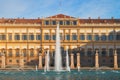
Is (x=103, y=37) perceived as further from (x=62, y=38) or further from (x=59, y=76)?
(x=59, y=76)

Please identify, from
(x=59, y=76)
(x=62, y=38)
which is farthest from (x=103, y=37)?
(x=59, y=76)

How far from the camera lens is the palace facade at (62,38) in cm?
9656

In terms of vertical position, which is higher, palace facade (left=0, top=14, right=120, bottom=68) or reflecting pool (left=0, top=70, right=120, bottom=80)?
palace facade (left=0, top=14, right=120, bottom=68)

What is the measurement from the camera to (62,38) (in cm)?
9750

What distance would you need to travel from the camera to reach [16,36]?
319 feet

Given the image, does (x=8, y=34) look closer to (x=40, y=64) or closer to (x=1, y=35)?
(x=1, y=35)

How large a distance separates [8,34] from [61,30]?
41.6 ft

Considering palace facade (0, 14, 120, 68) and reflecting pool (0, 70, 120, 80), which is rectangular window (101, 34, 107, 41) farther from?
reflecting pool (0, 70, 120, 80)

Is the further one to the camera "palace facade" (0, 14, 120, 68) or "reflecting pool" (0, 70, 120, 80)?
"palace facade" (0, 14, 120, 68)

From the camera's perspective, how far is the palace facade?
317 feet

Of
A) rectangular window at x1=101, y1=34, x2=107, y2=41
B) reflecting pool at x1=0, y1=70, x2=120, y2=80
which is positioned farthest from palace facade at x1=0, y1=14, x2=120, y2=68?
reflecting pool at x1=0, y1=70, x2=120, y2=80

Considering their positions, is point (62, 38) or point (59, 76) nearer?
point (59, 76)

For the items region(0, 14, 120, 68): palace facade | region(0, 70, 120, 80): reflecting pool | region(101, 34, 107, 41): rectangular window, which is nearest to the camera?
region(0, 70, 120, 80): reflecting pool

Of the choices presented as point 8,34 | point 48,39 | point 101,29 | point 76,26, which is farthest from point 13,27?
point 101,29
